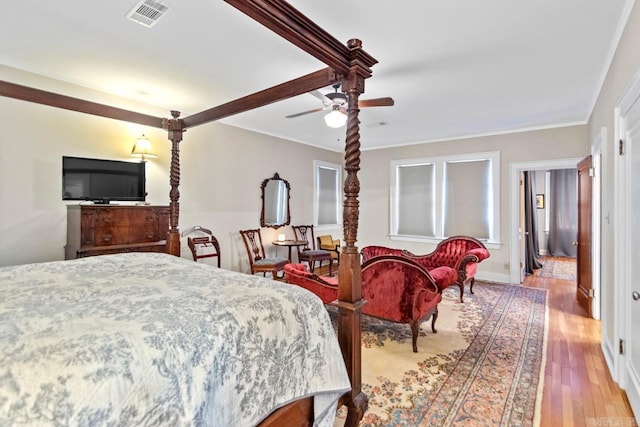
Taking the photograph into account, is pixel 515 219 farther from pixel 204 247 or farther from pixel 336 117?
pixel 204 247

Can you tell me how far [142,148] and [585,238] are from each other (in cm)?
551

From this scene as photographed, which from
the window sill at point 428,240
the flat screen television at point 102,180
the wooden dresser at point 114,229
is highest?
the flat screen television at point 102,180

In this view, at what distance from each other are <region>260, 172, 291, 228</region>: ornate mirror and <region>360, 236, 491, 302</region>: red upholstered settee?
6.24ft

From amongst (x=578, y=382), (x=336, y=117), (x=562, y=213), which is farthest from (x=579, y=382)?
(x=562, y=213)

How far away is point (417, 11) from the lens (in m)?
2.17

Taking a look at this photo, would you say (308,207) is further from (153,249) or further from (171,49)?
(171,49)

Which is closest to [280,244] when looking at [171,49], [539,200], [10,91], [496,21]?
[171,49]

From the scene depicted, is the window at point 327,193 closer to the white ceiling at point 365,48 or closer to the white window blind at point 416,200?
the white window blind at point 416,200

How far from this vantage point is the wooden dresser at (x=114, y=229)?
303cm

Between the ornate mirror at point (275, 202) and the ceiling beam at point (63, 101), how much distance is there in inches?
108

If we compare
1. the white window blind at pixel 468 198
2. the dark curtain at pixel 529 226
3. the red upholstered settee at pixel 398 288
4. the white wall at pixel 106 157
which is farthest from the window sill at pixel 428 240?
the red upholstered settee at pixel 398 288

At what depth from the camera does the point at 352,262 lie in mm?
1840

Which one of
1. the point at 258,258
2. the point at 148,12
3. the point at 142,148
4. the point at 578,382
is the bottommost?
the point at 578,382

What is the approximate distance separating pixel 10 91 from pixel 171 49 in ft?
3.79
